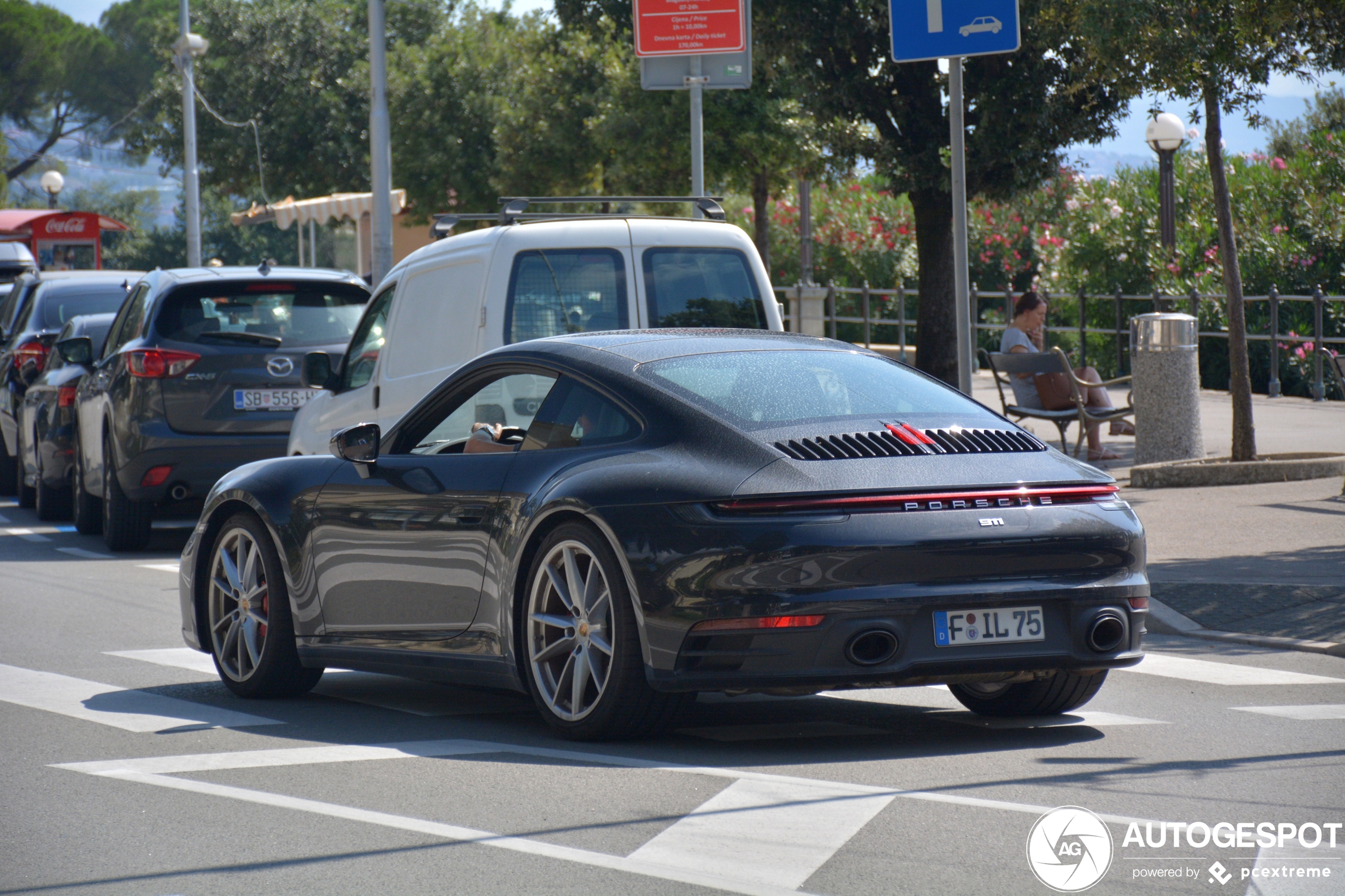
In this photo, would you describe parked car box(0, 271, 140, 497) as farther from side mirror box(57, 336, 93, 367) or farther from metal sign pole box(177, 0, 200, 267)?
metal sign pole box(177, 0, 200, 267)

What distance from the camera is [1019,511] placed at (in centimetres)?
573

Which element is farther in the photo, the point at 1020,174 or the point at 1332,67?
the point at 1020,174

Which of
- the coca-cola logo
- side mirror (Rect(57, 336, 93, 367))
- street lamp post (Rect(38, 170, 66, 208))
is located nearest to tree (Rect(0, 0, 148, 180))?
street lamp post (Rect(38, 170, 66, 208))

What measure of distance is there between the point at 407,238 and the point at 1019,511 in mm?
50321

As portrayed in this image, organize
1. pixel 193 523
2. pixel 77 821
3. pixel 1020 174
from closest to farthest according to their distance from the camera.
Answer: pixel 77 821, pixel 193 523, pixel 1020 174

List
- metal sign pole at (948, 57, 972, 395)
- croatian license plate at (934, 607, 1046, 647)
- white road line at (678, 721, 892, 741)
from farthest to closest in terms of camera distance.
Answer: metal sign pole at (948, 57, 972, 395) < white road line at (678, 721, 892, 741) < croatian license plate at (934, 607, 1046, 647)

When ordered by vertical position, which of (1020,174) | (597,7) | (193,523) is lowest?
(193,523)

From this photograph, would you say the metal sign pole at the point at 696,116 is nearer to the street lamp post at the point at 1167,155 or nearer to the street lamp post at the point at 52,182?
the street lamp post at the point at 1167,155

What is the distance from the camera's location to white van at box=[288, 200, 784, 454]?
9.38m

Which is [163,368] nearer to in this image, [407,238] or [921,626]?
[921,626]

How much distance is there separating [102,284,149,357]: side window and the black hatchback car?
0.06m

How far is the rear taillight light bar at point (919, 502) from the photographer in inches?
219

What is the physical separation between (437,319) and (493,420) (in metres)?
2.38

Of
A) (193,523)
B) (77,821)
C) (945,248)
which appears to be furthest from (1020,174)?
(77,821)
